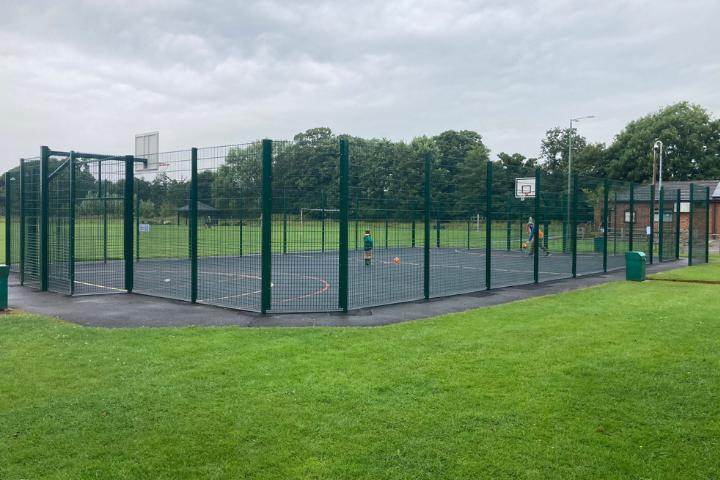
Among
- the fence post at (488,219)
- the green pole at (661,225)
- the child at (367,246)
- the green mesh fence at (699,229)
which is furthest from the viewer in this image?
the green mesh fence at (699,229)

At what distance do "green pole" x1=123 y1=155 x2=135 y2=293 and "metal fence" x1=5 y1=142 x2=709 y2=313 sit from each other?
3 cm

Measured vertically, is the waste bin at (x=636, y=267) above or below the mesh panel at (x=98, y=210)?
below

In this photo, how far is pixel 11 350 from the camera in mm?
7738

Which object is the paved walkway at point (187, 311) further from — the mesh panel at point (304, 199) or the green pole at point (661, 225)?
the green pole at point (661, 225)

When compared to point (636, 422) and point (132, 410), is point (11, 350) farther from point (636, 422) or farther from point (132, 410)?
point (636, 422)

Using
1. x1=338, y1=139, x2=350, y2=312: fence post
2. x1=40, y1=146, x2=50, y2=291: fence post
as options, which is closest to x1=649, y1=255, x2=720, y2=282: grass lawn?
x1=338, y1=139, x2=350, y2=312: fence post

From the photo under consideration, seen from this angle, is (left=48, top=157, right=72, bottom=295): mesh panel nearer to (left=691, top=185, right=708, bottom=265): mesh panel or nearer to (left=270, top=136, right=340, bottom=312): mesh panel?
(left=270, top=136, right=340, bottom=312): mesh panel

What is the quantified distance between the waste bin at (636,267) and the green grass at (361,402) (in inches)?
325

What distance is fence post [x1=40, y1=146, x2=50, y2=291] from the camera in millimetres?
13914

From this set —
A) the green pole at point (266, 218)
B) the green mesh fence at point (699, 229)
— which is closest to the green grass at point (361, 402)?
the green pole at point (266, 218)

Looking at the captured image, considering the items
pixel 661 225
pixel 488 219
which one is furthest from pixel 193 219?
pixel 661 225

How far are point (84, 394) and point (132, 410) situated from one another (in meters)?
0.79

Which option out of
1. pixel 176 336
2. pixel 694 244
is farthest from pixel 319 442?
pixel 694 244

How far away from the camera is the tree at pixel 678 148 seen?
6172 centimetres
